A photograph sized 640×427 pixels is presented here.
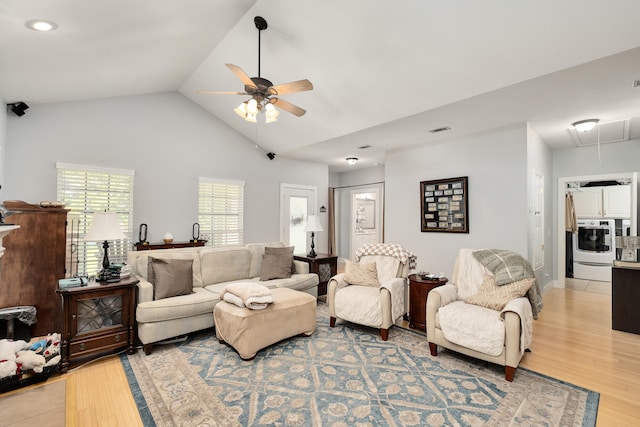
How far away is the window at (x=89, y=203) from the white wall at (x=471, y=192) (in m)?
4.44

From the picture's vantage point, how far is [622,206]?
5969 mm

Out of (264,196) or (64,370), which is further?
(264,196)

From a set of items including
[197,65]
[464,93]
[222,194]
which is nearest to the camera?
[464,93]

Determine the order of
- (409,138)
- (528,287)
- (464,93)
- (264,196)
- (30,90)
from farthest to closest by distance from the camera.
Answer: (264,196)
(409,138)
(30,90)
(464,93)
(528,287)

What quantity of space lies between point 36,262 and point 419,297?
422 centimetres

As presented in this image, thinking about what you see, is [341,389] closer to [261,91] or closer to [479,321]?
[479,321]

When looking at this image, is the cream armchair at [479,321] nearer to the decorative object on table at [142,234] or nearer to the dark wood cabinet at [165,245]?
the dark wood cabinet at [165,245]

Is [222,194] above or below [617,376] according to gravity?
above

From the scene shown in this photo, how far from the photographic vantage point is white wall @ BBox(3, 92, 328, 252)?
157 inches

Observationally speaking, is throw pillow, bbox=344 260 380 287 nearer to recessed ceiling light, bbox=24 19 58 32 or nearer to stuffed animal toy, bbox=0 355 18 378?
stuffed animal toy, bbox=0 355 18 378

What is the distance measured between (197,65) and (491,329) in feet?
15.7

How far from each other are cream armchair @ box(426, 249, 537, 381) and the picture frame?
156 centimetres

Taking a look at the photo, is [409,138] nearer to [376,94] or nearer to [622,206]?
[376,94]

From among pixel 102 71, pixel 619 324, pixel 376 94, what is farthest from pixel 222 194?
pixel 619 324
